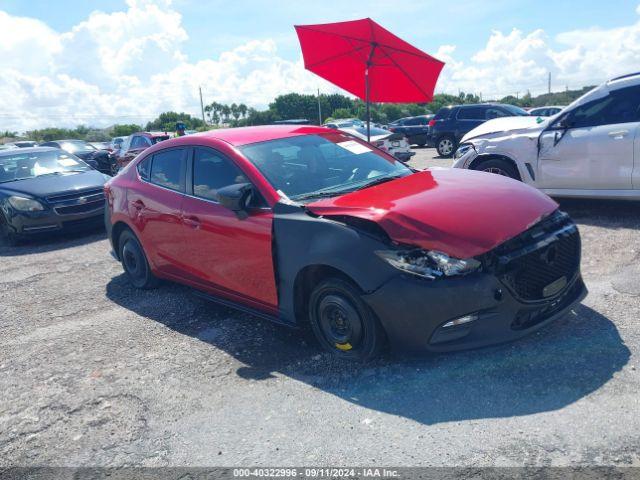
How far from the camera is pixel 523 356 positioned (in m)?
3.52

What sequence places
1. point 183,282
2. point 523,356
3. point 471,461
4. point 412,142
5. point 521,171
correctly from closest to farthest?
point 471,461 → point 523,356 → point 183,282 → point 521,171 → point 412,142

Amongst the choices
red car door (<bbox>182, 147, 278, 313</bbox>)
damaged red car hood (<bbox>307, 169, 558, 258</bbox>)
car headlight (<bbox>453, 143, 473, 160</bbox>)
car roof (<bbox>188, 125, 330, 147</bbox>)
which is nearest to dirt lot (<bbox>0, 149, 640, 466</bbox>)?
red car door (<bbox>182, 147, 278, 313</bbox>)

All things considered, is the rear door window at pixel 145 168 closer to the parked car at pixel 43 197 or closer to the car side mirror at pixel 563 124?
the parked car at pixel 43 197

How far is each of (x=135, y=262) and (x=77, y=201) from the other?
3459 mm

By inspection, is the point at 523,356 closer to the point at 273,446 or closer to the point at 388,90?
the point at 273,446

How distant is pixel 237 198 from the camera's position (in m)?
3.90

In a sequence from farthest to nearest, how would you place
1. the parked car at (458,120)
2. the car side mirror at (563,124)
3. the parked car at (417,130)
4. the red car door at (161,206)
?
1. the parked car at (417,130)
2. the parked car at (458,120)
3. the car side mirror at (563,124)
4. the red car door at (161,206)

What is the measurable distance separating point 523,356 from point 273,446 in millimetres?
1750

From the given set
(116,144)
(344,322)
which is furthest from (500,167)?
(116,144)

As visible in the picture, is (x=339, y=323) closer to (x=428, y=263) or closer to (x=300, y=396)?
(x=300, y=396)

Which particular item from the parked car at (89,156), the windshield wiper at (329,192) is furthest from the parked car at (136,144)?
the windshield wiper at (329,192)

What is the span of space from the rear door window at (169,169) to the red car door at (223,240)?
0.16 meters

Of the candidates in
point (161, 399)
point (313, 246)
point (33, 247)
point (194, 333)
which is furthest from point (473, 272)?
point (33, 247)

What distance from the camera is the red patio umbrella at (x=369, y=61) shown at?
7.25m
